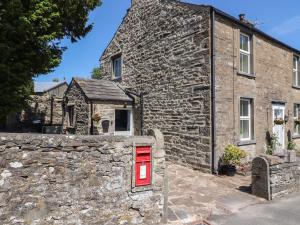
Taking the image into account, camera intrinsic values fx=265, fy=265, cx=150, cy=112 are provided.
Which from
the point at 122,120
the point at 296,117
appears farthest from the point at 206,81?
the point at 296,117

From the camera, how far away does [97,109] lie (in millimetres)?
13266

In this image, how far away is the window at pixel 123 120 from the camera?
14902 mm

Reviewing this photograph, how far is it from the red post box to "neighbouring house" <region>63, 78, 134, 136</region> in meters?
8.12

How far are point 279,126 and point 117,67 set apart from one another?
10303 millimetres

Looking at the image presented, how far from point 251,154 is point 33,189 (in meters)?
9.74

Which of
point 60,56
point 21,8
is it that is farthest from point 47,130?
point 21,8

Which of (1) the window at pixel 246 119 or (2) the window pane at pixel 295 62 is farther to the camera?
(2) the window pane at pixel 295 62

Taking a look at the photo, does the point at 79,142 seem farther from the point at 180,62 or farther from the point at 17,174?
the point at 180,62

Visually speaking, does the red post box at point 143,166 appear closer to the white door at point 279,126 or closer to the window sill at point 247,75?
the window sill at point 247,75

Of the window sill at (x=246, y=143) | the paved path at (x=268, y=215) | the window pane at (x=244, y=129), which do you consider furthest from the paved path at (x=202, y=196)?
the window pane at (x=244, y=129)

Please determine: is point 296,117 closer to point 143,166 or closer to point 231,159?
point 231,159

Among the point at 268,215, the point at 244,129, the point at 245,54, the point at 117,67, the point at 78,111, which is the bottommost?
the point at 268,215

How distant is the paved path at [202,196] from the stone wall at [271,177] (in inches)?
12.8

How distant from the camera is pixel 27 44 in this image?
30.2 ft
